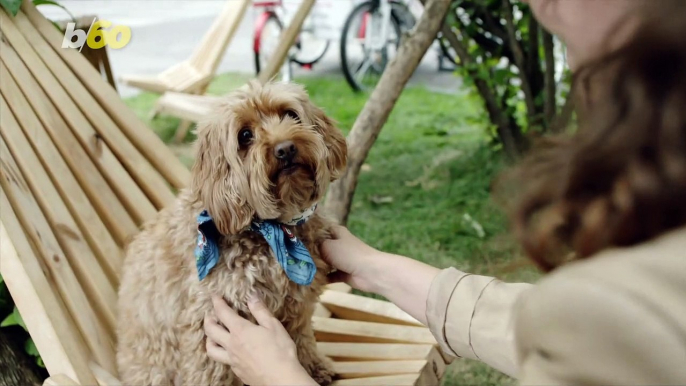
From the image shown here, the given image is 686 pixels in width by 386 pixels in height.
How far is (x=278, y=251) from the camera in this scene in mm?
1496

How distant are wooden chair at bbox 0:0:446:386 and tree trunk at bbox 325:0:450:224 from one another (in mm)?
363

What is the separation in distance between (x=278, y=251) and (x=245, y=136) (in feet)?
1.01

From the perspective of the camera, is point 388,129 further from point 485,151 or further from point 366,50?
point 366,50

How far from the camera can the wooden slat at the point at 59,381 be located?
157 centimetres

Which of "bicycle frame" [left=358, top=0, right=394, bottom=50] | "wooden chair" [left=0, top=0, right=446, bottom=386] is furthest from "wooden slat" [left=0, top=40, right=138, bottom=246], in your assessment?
"bicycle frame" [left=358, top=0, right=394, bottom=50]

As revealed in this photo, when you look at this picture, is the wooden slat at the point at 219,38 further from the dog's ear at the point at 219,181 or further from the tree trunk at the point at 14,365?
the dog's ear at the point at 219,181

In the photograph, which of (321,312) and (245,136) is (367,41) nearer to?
(321,312)

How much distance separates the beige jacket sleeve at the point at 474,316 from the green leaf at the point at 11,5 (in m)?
1.71

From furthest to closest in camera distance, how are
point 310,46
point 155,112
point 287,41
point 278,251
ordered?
1. point 310,46
2. point 155,112
3. point 287,41
4. point 278,251

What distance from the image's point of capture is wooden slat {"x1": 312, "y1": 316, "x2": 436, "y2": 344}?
192cm

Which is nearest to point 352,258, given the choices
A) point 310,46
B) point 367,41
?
point 367,41

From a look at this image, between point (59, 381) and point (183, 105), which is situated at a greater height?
point (59, 381)

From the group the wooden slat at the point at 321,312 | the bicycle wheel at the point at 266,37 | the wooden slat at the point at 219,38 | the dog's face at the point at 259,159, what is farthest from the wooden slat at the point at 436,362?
the bicycle wheel at the point at 266,37

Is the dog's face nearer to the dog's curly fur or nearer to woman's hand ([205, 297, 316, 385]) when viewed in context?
the dog's curly fur
